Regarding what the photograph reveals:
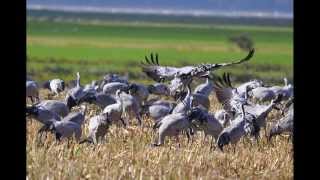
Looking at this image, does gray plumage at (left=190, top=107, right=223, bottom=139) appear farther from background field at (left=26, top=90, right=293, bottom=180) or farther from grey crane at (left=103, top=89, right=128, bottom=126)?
grey crane at (left=103, top=89, right=128, bottom=126)

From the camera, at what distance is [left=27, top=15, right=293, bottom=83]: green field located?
1585 inches

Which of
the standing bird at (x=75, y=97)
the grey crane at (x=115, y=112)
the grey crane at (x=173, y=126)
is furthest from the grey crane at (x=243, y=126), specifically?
the standing bird at (x=75, y=97)

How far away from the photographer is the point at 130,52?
63.8 metres

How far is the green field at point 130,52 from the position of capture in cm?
4025

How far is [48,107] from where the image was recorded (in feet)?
32.4

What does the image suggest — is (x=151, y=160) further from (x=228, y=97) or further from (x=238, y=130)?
(x=228, y=97)

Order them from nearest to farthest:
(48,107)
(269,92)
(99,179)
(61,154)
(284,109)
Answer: (99,179), (61,154), (48,107), (284,109), (269,92)

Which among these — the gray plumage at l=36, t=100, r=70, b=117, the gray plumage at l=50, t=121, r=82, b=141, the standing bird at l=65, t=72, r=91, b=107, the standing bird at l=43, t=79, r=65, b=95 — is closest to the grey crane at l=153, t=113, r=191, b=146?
the gray plumage at l=50, t=121, r=82, b=141

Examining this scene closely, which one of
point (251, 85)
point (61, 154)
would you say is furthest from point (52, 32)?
point (61, 154)

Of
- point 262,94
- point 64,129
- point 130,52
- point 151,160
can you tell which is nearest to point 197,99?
point 262,94

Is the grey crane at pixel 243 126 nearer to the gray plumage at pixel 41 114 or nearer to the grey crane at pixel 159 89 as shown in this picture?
the gray plumage at pixel 41 114
